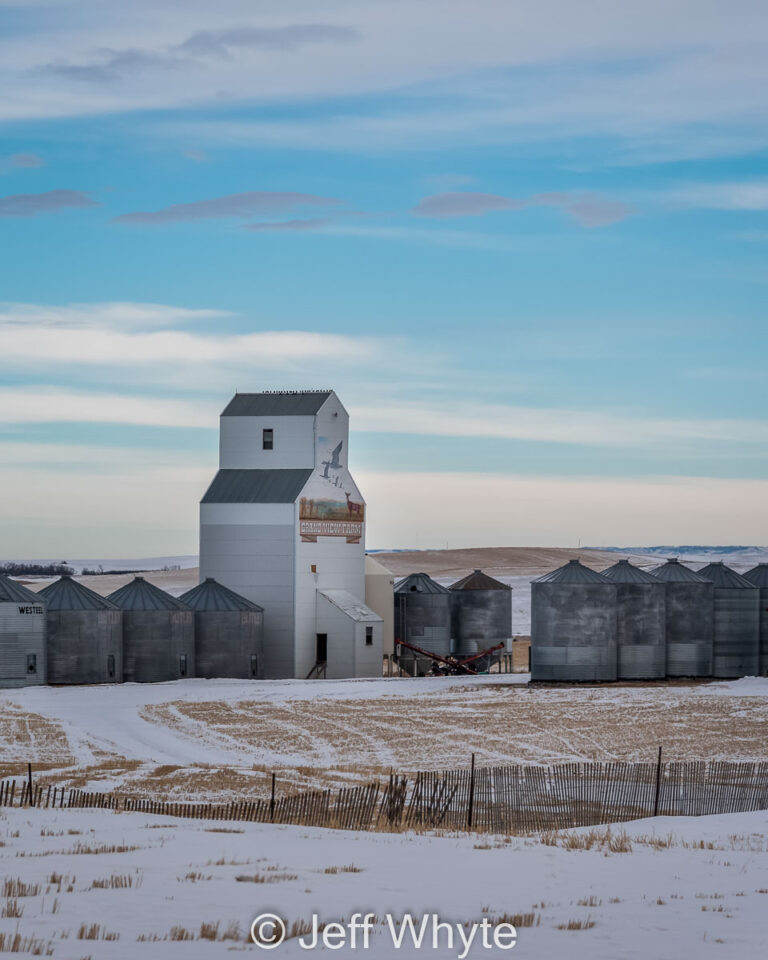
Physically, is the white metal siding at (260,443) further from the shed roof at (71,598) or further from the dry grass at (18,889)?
the dry grass at (18,889)

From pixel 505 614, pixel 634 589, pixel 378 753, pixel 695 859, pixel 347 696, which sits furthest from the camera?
pixel 505 614

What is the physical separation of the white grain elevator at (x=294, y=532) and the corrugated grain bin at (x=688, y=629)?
50.8ft

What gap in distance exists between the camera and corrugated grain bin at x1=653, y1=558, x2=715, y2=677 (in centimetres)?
7044

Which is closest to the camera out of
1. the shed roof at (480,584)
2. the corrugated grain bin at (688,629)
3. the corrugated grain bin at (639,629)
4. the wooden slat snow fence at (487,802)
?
the wooden slat snow fence at (487,802)

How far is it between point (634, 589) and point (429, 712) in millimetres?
17068

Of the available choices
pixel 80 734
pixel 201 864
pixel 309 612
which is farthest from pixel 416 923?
pixel 309 612

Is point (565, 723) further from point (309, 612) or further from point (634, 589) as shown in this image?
point (309, 612)

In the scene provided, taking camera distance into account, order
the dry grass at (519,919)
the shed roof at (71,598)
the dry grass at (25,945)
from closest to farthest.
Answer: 1. the dry grass at (25,945)
2. the dry grass at (519,919)
3. the shed roof at (71,598)

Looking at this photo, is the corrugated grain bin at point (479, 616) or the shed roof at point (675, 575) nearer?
the shed roof at point (675, 575)

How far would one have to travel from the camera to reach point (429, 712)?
56.4 meters

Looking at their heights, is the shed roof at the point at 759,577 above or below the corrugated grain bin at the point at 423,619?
above

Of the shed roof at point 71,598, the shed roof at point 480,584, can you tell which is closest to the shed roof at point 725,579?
the shed roof at point 480,584

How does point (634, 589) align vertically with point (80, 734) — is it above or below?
above

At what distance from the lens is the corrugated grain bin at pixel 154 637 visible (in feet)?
227
